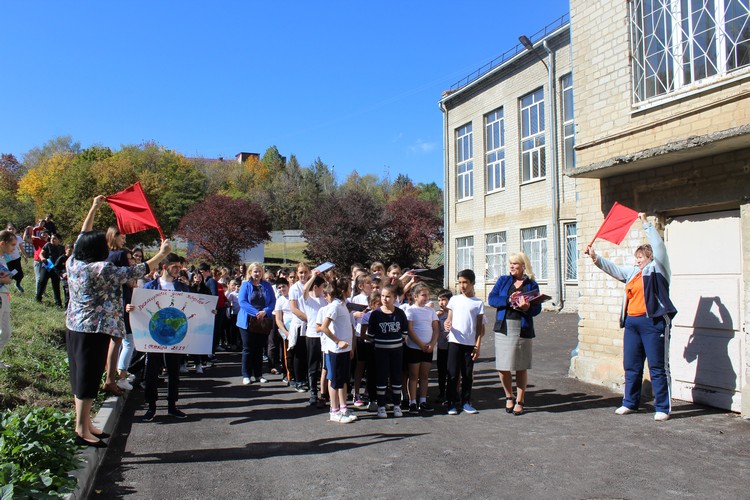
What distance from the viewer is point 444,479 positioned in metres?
4.99

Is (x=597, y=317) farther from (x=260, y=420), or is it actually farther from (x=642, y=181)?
(x=260, y=420)

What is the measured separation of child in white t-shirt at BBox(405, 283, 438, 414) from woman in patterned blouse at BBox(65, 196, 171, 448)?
349cm

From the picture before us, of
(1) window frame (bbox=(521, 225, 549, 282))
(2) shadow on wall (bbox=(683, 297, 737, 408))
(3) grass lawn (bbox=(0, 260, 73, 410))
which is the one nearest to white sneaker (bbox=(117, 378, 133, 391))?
(3) grass lawn (bbox=(0, 260, 73, 410))

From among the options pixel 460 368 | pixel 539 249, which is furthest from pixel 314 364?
pixel 539 249

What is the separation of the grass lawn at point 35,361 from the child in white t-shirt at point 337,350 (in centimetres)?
304

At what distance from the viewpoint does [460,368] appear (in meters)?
7.67

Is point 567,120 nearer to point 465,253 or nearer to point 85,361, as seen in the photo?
point 465,253

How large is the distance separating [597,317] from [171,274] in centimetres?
641

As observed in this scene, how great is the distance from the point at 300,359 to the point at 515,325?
3.33m

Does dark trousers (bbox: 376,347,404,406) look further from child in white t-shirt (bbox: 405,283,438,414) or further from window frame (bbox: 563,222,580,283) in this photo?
window frame (bbox: 563,222,580,283)

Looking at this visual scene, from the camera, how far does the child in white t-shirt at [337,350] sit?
23.5ft

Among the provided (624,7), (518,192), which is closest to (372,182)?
(518,192)

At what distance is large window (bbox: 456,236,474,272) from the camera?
2859cm

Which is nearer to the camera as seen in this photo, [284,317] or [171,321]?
[171,321]
